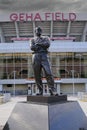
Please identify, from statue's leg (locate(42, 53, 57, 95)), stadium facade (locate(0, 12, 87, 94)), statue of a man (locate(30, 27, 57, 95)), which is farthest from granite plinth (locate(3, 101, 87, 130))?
stadium facade (locate(0, 12, 87, 94))

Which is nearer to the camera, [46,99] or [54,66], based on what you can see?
[46,99]

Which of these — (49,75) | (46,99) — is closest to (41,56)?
(49,75)

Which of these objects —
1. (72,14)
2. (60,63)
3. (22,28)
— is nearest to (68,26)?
(72,14)

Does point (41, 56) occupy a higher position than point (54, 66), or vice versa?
point (41, 56)

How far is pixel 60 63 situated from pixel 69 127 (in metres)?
44.1

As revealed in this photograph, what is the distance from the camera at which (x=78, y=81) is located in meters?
51.9

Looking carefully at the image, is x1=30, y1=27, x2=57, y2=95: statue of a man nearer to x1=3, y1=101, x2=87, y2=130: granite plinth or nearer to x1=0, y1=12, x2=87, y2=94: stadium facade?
x1=3, y1=101, x2=87, y2=130: granite plinth

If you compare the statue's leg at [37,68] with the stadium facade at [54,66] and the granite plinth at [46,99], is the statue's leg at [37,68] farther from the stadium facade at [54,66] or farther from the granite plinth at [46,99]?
the stadium facade at [54,66]

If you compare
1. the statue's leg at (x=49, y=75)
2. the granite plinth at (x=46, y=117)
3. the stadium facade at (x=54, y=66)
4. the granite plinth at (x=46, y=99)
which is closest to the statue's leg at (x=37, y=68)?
the statue's leg at (x=49, y=75)

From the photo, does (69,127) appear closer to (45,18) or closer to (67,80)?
(67,80)

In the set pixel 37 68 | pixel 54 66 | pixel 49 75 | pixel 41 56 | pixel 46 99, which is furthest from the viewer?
pixel 54 66

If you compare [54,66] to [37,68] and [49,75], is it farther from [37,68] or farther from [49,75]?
[49,75]

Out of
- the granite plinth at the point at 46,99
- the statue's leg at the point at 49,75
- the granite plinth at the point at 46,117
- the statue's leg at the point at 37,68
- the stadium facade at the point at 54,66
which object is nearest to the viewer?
the granite plinth at the point at 46,117

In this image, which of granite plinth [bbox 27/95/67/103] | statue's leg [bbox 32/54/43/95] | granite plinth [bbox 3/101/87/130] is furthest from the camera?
statue's leg [bbox 32/54/43/95]
